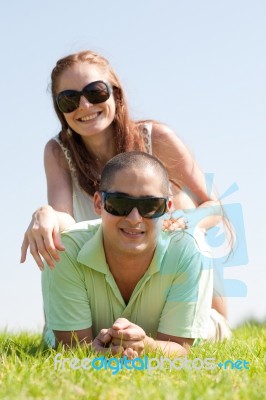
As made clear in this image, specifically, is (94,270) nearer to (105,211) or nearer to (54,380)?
(105,211)

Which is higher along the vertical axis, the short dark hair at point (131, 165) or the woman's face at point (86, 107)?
the woman's face at point (86, 107)

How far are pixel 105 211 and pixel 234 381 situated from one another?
5.04 feet

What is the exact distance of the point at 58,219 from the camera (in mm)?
5250

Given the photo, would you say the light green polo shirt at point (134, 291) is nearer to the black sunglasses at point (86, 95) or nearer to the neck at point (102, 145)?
the neck at point (102, 145)

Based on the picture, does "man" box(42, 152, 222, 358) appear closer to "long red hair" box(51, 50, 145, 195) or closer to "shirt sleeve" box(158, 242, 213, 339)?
Answer: "shirt sleeve" box(158, 242, 213, 339)

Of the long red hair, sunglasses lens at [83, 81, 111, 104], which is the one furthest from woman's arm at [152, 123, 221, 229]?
sunglasses lens at [83, 81, 111, 104]

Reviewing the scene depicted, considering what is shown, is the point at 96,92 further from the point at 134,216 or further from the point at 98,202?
the point at 134,216

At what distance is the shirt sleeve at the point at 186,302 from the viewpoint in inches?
198

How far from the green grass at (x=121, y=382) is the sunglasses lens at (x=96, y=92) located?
7.86 ft

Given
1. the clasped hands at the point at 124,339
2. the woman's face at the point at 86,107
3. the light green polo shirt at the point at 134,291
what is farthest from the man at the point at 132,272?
the woman's face at the point at 86,107

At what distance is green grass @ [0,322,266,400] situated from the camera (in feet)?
11.3
